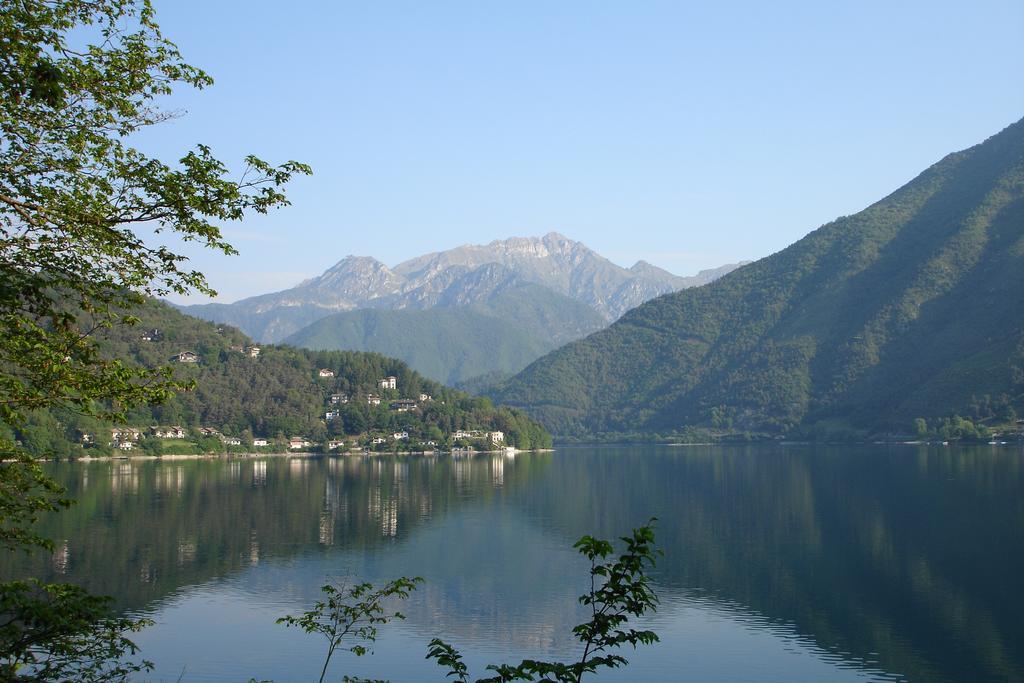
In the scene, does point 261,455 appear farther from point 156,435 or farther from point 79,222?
point 79,222

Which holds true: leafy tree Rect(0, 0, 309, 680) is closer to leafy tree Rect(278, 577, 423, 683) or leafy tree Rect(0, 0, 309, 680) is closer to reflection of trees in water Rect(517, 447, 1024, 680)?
leafy tree Rect(278, 577, 423, 683)

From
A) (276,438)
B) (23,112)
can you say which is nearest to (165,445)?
(276,438)

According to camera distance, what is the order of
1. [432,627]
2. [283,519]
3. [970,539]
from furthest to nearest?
[283,519]
[970,539]
[432,627]

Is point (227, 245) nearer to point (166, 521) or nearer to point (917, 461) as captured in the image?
point (166, 521)

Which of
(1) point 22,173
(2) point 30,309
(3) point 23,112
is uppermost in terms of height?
(3) point 23,112

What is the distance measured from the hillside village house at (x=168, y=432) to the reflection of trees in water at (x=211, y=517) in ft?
123

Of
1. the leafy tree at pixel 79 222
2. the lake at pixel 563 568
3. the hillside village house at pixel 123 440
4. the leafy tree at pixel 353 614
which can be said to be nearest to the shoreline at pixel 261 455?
the hillside village house at pixel 123 440

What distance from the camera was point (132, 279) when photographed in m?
14.8

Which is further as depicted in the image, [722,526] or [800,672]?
A: [722,526]

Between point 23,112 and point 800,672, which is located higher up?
point 23,112

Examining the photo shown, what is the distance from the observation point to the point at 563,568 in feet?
173

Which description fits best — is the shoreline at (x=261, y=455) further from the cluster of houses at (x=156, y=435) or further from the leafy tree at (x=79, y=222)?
the leafy tree at (x=79, y=222)

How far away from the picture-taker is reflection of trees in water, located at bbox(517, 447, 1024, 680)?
3581cm

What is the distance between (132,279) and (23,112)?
2973 mm
